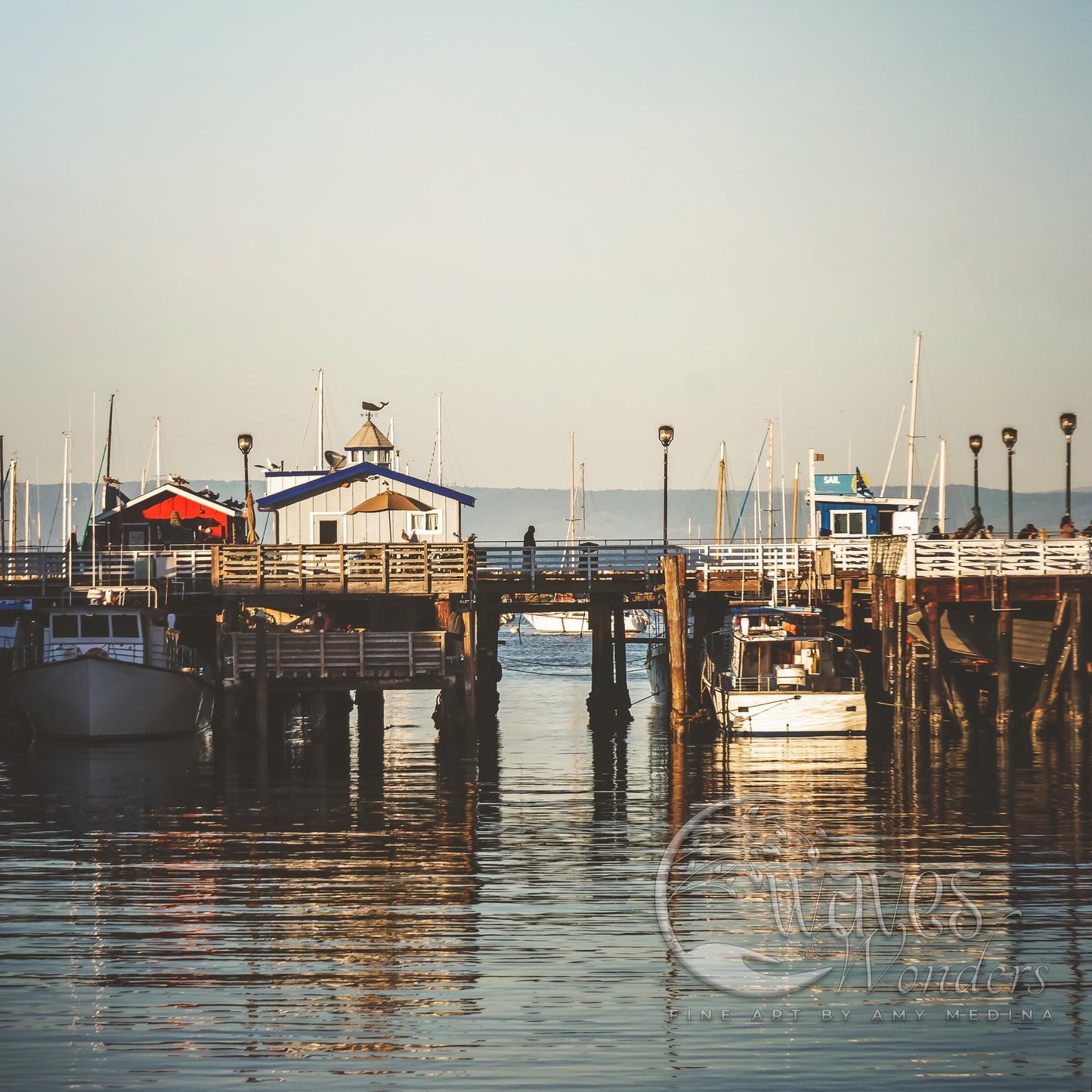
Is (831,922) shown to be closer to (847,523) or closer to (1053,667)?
(1053,667)

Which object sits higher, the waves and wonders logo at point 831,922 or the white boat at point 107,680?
the white boat at point 107,680

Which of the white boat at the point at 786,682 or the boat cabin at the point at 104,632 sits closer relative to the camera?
the white boat at the point at 786,682

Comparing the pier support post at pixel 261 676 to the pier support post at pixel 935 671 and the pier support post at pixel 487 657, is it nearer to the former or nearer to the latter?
the pier support post at pixel 487 657

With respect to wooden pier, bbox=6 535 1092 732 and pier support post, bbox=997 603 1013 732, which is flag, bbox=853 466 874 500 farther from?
pier support post, bbox=997 603 1013 732

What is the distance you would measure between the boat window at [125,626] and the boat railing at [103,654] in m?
0.38

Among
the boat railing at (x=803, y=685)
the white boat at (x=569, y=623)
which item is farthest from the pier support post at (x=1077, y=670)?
the white boat at (x=569, y=623)

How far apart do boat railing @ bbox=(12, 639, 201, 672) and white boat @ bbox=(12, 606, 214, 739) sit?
0.02 meters

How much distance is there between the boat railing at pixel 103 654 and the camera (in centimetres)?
3556

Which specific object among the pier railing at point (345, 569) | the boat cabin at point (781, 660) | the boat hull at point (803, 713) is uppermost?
the pier railing at point (345, 569)

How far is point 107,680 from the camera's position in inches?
1382

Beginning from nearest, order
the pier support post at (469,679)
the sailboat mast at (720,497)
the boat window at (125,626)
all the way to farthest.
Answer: the pier support post at (469,679) → the boat window at (125,626) → the sailboat mast at (720,497)

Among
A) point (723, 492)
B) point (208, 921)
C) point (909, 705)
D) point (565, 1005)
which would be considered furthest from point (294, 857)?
point (723, 492)

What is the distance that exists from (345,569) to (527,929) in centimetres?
2176

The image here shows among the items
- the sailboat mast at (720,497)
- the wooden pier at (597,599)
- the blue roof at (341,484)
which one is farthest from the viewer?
the sailboat mast at (720,497)
